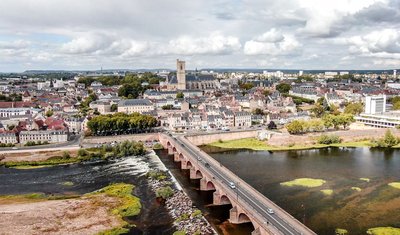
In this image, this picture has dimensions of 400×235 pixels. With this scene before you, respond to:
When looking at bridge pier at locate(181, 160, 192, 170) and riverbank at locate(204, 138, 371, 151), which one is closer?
bridge pier at locate(181, 160, 192, 170)

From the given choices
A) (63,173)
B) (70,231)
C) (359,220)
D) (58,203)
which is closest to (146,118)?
(63,173)

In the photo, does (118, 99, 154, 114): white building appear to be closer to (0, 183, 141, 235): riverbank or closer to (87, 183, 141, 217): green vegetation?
(87, 183, 141, 217): green vegetation

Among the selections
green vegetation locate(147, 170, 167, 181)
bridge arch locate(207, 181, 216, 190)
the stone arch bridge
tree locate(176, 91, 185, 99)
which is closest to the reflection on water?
Answer: the stone arch bridge

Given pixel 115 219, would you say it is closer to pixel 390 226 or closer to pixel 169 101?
pixel 390 226

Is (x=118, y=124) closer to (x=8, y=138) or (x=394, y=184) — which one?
(x=8, y=138)

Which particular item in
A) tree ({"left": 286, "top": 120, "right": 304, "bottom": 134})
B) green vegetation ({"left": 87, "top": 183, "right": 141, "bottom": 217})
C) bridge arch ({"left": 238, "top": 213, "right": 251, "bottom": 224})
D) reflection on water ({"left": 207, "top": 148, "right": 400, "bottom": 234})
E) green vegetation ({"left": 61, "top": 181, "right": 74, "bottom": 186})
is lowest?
green vegetation ({"left": 61, "top": 181, "right": 74, "bottom": 186})

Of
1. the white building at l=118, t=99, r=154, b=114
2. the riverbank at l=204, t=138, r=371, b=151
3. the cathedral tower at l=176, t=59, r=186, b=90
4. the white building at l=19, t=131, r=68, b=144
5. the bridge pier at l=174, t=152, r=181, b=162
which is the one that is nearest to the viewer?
the bridge pier at l=174, t=152, r=181, b=162

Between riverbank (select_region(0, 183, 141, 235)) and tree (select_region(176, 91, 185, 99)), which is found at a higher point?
tree (select_region(176, 91, 185, 99))

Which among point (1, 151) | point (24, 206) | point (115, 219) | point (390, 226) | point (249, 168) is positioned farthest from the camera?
point (1, 151)

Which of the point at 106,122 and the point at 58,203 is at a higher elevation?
the point at 106,122
